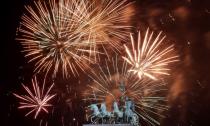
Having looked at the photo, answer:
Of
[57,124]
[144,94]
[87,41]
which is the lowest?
[57,124]

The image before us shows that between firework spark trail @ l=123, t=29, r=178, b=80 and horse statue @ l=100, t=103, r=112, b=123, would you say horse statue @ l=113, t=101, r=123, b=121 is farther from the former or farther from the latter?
firework spark trail @ l=123, t=29, r=178, b=80

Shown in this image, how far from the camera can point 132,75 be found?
15.9 meters

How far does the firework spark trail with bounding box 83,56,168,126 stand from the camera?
51.0ft

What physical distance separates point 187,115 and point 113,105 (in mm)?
3859

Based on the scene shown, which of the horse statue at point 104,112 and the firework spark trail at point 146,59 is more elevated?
the firework spark trail at point 146,59

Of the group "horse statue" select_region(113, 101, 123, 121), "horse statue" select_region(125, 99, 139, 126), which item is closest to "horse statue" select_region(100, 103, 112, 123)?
"horse statue" select_region(113, 101, 123, 121)

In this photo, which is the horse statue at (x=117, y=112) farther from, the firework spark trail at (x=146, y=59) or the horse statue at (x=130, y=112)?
the firework spark trail at (x=146, y=59)

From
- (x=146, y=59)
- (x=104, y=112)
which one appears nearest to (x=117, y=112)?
(x=104, y=112)

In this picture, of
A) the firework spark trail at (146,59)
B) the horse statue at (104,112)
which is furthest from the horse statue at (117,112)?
the firework spark trail at (146,59)

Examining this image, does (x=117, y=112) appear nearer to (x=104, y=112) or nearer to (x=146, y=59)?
(x=104, y=112)

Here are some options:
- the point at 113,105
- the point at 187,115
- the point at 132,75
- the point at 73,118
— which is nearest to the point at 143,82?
the point at 132,75

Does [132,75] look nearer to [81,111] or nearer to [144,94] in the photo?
[144,94]

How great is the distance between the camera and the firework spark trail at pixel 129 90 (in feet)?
51.0

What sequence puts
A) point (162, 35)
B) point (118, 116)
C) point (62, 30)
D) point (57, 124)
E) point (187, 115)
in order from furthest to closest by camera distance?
point (57, 124) → point (187, 115) → point (162, 35) → point (118, 116) → point (62, 30)
